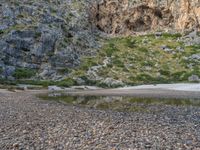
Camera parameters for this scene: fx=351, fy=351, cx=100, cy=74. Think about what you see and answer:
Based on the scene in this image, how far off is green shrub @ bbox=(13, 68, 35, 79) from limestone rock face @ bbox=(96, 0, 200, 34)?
2240 inches

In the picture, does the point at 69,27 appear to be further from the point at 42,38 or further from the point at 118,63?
the point at 118,63

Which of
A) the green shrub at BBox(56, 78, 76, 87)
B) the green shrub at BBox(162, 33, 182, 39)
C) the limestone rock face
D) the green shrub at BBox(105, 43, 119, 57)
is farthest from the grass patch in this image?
the limestone rock face

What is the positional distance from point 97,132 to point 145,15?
128505 millimetres

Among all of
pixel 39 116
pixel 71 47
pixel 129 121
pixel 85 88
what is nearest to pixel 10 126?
pixel 39 116

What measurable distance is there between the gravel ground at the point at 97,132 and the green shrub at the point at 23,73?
61158mm

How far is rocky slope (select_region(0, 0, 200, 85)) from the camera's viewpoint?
98812 mm

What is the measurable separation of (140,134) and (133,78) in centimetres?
7631

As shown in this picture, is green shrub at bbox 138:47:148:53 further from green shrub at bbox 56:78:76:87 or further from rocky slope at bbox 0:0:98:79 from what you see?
green shrub at bbox 56:78:76:87

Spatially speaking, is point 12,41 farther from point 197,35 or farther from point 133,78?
point 197,35

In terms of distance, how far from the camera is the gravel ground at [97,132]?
1973 centimetres

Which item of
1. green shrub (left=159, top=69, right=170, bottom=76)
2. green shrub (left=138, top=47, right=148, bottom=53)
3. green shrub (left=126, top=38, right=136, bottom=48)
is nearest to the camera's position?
green shrub (left=159, top=69, right=170, bottom=76)

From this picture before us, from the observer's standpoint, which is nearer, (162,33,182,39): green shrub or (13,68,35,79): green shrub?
(13,68,35,79): green shrub

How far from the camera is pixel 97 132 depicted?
925 inches

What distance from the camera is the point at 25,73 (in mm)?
93125
